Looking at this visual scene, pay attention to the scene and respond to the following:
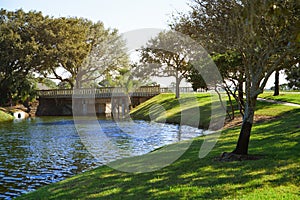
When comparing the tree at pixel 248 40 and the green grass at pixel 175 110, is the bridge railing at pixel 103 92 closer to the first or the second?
the green grass at pixel 175 110

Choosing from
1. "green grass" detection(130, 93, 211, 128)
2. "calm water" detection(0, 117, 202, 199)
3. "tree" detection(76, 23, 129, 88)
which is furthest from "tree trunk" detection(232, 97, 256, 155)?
"tree" detection(76, 23, 129, 88)

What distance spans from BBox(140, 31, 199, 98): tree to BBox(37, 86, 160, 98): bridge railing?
578cm

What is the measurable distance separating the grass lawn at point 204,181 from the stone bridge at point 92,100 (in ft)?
144

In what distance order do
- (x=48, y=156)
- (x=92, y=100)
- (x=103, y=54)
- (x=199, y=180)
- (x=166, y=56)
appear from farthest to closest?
(x=103, y=54)
(x=92, y=100)
(x=166, y=56)
(x=48, y=156)
(x=199, y=180)

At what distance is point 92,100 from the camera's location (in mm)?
58719

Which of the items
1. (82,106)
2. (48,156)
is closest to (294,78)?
(48,156)

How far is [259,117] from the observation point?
24.5m

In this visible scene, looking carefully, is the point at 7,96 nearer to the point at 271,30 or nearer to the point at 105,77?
the point at 105,77

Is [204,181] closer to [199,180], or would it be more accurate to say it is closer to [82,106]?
[199,180]

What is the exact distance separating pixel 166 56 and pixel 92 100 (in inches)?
668

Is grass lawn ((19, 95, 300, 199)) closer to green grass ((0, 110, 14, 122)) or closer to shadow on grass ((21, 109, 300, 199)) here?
shadow on grass ((21, 109, 300, 199))

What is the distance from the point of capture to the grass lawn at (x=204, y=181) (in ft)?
25.6

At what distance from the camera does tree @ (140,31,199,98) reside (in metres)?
46.8

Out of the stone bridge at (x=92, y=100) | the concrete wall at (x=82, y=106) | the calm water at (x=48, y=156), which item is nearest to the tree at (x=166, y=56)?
the stone bridge at (x=92, y=100)
